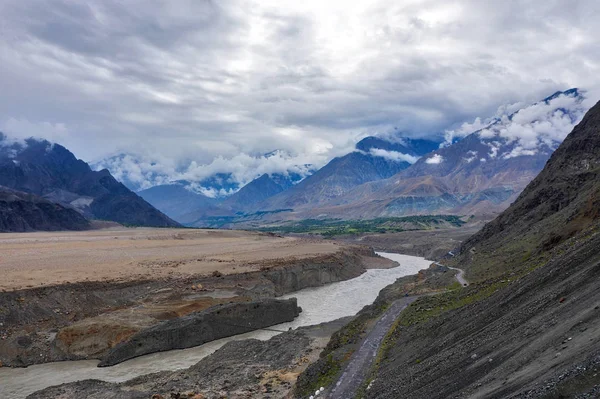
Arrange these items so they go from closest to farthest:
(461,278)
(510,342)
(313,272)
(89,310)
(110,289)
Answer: (510,342) < (89,310) < (110,289) < (461,278) < (313,272)

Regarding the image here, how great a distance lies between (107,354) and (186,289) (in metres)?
21.2

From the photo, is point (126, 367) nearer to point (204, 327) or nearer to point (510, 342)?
point (204, 327)

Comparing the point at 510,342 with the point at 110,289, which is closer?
the point at 510,342

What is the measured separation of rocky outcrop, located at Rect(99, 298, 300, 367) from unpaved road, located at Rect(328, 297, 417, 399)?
55.4 feet

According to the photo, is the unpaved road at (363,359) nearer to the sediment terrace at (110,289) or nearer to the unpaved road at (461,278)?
the unpaved road at (461,278)

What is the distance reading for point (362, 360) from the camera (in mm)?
31875

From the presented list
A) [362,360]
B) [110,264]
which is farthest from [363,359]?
[110,264]

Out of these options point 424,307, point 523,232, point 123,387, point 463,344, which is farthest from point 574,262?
point 523,232

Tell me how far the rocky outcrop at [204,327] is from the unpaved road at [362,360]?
1690 cm

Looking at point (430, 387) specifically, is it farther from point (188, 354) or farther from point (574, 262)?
point (188, 354)

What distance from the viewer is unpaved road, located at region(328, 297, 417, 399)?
2670 cm

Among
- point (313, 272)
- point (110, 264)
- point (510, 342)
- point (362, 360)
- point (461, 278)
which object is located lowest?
point (362, 360)

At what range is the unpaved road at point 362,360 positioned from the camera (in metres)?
26.7

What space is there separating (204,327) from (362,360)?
23.4 meters
